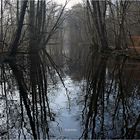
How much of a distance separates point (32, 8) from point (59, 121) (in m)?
32.9

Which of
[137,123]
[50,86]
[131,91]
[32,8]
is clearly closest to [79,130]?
[137,123]

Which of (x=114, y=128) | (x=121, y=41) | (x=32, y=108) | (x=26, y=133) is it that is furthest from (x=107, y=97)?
(x=121, y=41)

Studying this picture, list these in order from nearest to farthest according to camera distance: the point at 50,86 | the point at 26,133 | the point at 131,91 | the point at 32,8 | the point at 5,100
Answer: the point at 26,133 < the point at 5,100 < the point at 131,91 < the point at 50,86 < the point at 32,8

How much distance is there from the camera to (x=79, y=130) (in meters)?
6.88

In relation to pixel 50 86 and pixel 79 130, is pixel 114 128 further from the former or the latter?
pixel 50 86

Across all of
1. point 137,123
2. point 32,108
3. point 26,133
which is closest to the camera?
point 26,133

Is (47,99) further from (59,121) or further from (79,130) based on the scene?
(79,130)

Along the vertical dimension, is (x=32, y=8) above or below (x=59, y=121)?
above

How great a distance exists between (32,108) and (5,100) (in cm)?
175

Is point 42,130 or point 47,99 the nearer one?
point 42,130

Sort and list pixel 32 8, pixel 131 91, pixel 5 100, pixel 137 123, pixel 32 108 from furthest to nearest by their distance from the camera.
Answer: pixel 32 8
pixel 131 91
pixel 5 100
pixel 32 108
pixel 137 123

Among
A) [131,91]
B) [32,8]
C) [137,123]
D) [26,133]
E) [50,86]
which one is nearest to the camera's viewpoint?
[26,133]

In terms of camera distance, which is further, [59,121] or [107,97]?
[107,97]

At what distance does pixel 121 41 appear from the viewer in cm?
3675
